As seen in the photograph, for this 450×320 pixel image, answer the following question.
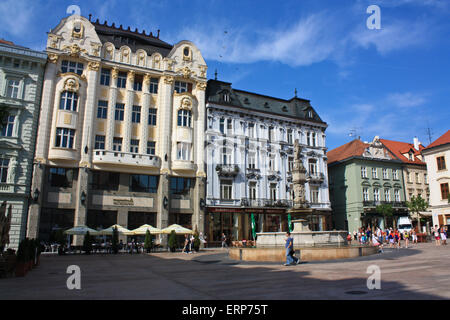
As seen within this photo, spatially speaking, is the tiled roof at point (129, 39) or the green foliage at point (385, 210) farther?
the green foliage at point (385, 210)

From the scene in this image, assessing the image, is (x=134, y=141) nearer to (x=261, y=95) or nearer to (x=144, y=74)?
(x=144, y=74)

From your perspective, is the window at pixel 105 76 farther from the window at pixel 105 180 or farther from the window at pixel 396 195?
the window at pixel 396 195

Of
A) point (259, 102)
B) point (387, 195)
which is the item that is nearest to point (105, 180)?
point (259, 102)

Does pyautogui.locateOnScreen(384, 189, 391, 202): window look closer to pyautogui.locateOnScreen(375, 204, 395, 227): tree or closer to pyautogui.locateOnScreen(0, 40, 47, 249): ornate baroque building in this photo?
pyautogui.locateOnScreen(375, 204, 395, 227): tree

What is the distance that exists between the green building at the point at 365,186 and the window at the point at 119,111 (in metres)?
33.4

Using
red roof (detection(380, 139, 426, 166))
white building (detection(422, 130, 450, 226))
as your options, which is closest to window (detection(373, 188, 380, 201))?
white building (detection(422, 130, 450, 226))

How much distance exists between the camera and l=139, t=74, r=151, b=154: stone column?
37906mm

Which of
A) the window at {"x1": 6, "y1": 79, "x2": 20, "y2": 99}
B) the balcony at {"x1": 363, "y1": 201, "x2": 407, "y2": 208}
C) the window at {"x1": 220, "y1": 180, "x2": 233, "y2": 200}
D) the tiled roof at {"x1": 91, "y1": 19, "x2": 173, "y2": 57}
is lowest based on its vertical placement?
the balcony at {"x1": 363, "y1": 201, "x2": 407, "y2": 208}

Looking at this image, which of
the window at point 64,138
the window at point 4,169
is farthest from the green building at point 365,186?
the window at point 4,169

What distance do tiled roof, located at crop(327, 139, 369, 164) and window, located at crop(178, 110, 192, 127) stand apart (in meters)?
26.5

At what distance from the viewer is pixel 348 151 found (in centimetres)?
5512

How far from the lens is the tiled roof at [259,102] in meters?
44.5

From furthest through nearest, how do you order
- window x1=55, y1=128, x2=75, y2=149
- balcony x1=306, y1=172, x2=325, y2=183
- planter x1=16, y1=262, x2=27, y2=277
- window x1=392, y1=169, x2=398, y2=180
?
window x1=392, y1=169, x2=398, y2=180
balcony x1=306, y1=172, x2=325, y2=183
window x1=55, y1=128, x2=75, y2=149
planter x1=16, y1=262, x2=27, y2=277
